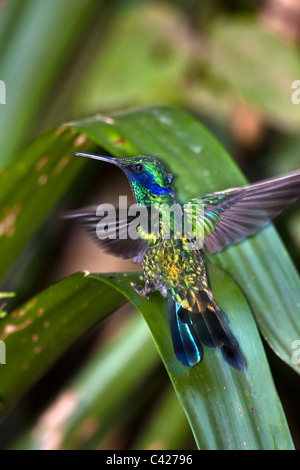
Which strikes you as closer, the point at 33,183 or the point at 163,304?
the point at 163,304

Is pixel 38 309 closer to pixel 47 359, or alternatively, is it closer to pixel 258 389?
pixel 47 359

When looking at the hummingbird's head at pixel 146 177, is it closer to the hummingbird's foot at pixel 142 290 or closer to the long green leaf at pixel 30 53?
the hummingbird's foot at pixel 142 290

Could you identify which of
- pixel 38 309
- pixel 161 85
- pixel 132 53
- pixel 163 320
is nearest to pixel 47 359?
pixel 38 309

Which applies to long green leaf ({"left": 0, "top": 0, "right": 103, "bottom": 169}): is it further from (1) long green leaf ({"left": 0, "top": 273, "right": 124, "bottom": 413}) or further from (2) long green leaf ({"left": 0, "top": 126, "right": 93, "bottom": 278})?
(1) long green leaf ({"left": 0, "top": 273, "right": 124, "bottom": 413})

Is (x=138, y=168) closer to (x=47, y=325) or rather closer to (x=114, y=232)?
(x=114, y=232)

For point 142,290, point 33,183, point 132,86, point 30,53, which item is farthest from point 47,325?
point 132,86
